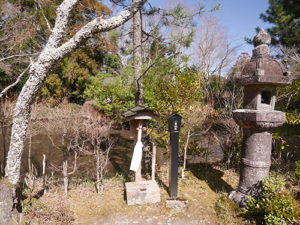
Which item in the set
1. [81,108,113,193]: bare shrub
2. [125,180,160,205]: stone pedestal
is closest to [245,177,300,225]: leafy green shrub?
[125,180,160,205]: stone pedestal

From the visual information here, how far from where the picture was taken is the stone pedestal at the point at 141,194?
388 centimetres

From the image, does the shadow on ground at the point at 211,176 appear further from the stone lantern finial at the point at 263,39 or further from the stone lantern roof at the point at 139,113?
the stone lantern finial at the point at 263,39

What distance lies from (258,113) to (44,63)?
3683 mm

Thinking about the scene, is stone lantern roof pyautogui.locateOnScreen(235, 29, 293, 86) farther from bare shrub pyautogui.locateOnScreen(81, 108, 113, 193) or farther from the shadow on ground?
bare shrub pyautogui.locateOnScreen(81, 108, 113, 193)

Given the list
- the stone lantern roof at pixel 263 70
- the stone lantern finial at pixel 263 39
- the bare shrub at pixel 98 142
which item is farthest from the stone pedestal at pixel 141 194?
the stone lantern finial at pixel 263 39

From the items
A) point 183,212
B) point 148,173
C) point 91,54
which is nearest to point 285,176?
point 183,212

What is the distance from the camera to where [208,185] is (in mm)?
4785

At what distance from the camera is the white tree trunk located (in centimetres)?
276

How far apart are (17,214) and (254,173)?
4.24 metres

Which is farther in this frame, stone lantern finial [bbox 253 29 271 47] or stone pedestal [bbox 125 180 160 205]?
stone pedestal [bbox 125 180 160 205]

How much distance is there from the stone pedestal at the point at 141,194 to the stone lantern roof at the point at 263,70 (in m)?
A: 2.90

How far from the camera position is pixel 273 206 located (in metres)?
2.99

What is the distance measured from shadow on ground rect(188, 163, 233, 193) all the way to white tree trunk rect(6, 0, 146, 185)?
4303 mm

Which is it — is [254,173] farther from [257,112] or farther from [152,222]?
[152,222]
